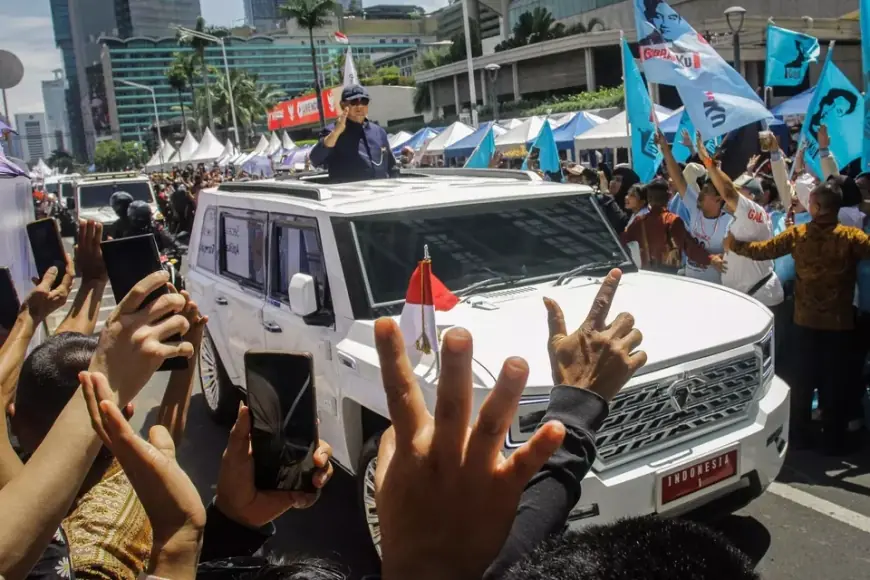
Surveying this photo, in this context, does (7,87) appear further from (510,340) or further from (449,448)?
(449,448)

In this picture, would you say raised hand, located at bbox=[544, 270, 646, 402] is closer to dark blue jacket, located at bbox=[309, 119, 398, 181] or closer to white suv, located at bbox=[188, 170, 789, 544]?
white suv, located at bbox=[188, 170, 789, 544]

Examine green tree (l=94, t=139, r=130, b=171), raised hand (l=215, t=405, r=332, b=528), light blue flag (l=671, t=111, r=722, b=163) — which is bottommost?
raised hand (l=215, t=405, r=332, b=528)

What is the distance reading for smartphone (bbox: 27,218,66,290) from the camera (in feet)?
9.76

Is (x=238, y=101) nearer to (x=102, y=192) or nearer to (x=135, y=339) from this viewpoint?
(x=102, y=192)

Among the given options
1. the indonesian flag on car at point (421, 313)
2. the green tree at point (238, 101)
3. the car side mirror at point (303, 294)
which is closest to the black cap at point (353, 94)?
the car side mirror at point (303, 294)

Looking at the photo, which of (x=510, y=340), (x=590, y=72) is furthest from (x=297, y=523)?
(x=590, y=72)

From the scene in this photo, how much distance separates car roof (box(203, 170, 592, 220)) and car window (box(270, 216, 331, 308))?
14 cm

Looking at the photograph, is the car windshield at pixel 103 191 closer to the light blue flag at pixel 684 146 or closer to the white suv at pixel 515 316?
the light blue flag at pixel 684 146

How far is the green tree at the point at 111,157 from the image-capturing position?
12619 centimetres

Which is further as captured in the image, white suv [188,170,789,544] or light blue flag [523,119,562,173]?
light blue flag [523,119,562,173]

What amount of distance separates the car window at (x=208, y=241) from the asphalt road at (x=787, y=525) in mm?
1834

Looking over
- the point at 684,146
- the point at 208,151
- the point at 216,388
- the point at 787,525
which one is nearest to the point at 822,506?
the point at 787,525

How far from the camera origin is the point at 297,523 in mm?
4582

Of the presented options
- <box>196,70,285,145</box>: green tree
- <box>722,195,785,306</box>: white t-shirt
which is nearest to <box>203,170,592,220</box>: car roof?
<box>722,195,785,306</box>: white t-shirt
